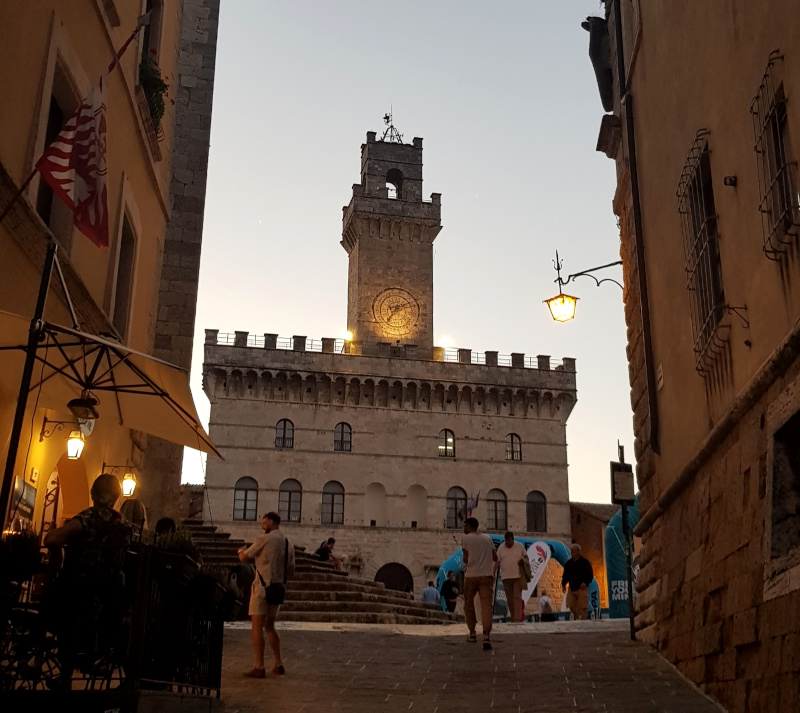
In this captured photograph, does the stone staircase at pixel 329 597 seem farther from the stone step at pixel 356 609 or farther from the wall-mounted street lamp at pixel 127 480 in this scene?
the wall-mounted street lamp at pixel 127 480

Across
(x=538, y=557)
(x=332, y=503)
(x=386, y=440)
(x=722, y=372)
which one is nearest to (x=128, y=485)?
(x=722, y=372)

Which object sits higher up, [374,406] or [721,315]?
[374,406]

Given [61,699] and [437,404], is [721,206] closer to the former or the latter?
[61,699]

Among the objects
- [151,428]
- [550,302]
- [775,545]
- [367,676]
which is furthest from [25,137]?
[550,302]

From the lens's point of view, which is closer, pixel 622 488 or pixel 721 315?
pixel 721 315

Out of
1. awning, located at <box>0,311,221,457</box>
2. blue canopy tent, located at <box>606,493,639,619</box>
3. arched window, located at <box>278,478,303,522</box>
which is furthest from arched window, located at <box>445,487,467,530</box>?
awning, located at <box>0,311,221,457</box>

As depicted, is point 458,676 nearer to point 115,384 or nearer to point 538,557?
point 115,384

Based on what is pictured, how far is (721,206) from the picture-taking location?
7633mm

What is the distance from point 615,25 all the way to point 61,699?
34.3 ft

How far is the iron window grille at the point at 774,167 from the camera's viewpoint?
5918mm

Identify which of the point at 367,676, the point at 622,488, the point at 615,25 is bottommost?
the point at 367,676

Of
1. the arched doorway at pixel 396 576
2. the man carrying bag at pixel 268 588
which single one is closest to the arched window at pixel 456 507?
the arched doorway at pixel 396 576

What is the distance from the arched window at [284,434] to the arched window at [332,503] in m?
2.33

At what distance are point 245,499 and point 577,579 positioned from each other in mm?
22717
